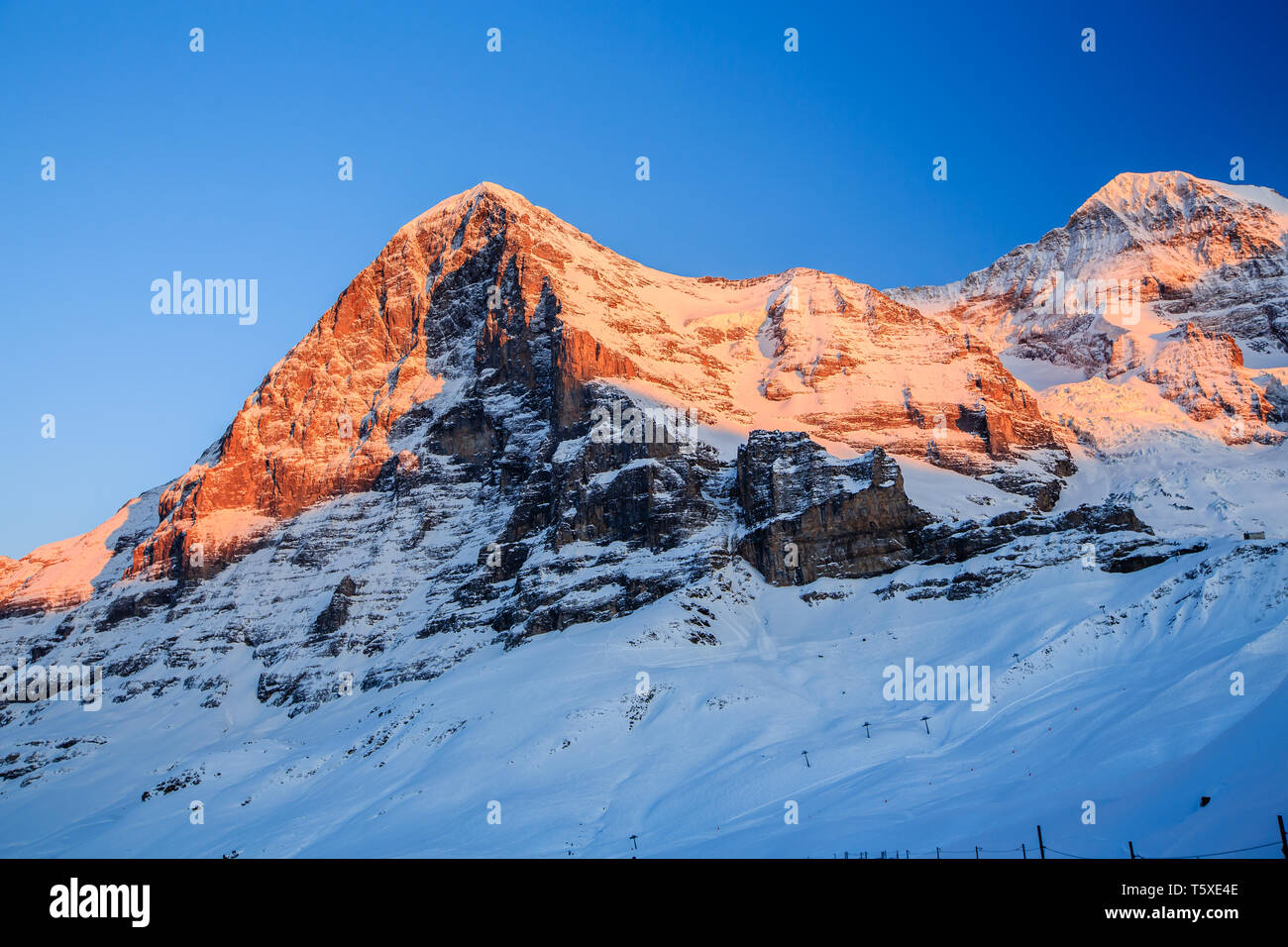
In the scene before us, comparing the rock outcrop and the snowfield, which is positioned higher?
the rock outcrop

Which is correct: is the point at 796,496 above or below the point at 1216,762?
above

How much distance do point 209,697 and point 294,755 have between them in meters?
42.3

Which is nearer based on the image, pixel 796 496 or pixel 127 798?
pixel 127 798

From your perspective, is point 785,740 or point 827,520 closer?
point 785,740

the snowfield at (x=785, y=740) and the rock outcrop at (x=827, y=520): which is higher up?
the rock outcrop at (x=827, y=520)

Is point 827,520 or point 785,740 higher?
point 827,520

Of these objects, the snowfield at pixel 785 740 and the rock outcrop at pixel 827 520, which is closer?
the snowfield at pixel 785 740

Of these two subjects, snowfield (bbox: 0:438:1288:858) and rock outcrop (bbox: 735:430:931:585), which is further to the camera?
rock outcrop (bbox: 735:430:931:585)
